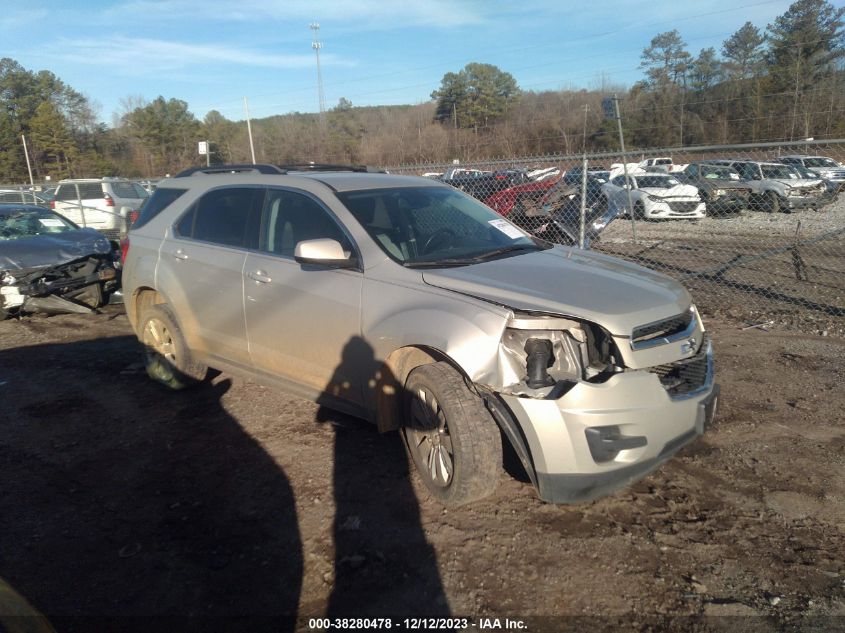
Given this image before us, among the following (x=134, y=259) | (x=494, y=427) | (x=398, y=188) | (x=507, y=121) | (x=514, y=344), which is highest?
(x=507, y=121)

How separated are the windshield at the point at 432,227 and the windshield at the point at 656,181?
50.8 feet

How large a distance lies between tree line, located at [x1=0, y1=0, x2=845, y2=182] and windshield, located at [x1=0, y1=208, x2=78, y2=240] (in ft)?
103

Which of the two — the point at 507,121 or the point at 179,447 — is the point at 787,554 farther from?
the point at 507,121

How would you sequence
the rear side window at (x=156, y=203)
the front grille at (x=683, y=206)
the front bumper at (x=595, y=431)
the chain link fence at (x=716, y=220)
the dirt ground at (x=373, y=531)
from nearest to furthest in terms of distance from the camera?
the dirt ground at (x=373, y=531)
the front bumper at (x=595, y=431)
the rear side window at (x=156, y=203)
the chain link fence at (x=716, y=220)
the front grille at (x=683, y=206)

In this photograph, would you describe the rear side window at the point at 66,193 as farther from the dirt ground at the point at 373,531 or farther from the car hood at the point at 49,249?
the dirt ground at the point at 373,531

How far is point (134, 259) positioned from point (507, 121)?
46.2 metres

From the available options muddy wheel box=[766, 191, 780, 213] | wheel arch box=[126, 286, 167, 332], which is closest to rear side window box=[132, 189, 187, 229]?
wheel arch box=[126, 286, 167, 332]

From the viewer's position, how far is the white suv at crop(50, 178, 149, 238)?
1747cm

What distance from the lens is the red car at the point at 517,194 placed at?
37.3 feet

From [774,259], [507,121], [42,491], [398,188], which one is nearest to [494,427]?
[398,188]

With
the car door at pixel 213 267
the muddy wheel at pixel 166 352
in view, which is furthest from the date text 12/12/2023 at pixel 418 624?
the muddy wheel at pixel 166 352

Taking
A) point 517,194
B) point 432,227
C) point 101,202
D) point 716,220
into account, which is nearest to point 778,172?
point 716,220

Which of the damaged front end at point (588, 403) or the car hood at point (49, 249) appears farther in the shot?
the car hood at point (49, 249)

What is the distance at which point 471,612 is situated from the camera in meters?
2.62
